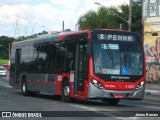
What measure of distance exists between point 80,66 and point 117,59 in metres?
1.67

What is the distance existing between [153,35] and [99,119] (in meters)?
40.7

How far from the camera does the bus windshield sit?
67.5 feet

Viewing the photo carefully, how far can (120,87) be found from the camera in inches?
816

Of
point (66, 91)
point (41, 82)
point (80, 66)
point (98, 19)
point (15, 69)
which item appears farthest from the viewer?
point (98, 19)

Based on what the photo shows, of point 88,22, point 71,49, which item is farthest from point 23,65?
point 88,22

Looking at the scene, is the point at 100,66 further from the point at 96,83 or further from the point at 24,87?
the point at 24,87

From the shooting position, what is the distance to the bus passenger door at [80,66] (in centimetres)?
2103

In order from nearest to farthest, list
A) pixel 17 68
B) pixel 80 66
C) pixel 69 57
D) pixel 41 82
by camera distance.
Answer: pixel 80 66 → pixel 69 57 → pixel 41 82 → pixel 17 68

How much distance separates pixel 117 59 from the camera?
20750 mm

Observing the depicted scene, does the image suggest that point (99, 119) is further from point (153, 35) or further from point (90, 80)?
point (153, 35)

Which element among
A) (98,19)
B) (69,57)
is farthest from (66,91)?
(98,19)

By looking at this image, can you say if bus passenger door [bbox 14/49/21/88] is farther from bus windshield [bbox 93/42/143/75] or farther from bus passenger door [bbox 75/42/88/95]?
bus windshield [bbox 93/42/143/75]

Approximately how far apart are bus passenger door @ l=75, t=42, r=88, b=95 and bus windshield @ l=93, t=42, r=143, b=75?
0.62 meters

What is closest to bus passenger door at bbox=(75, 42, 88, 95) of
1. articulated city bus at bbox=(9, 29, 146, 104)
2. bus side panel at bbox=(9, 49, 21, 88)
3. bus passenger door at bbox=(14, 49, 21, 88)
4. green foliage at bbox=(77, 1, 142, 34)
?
articulated city bus at bbox=(9, 29, 146, 104)
